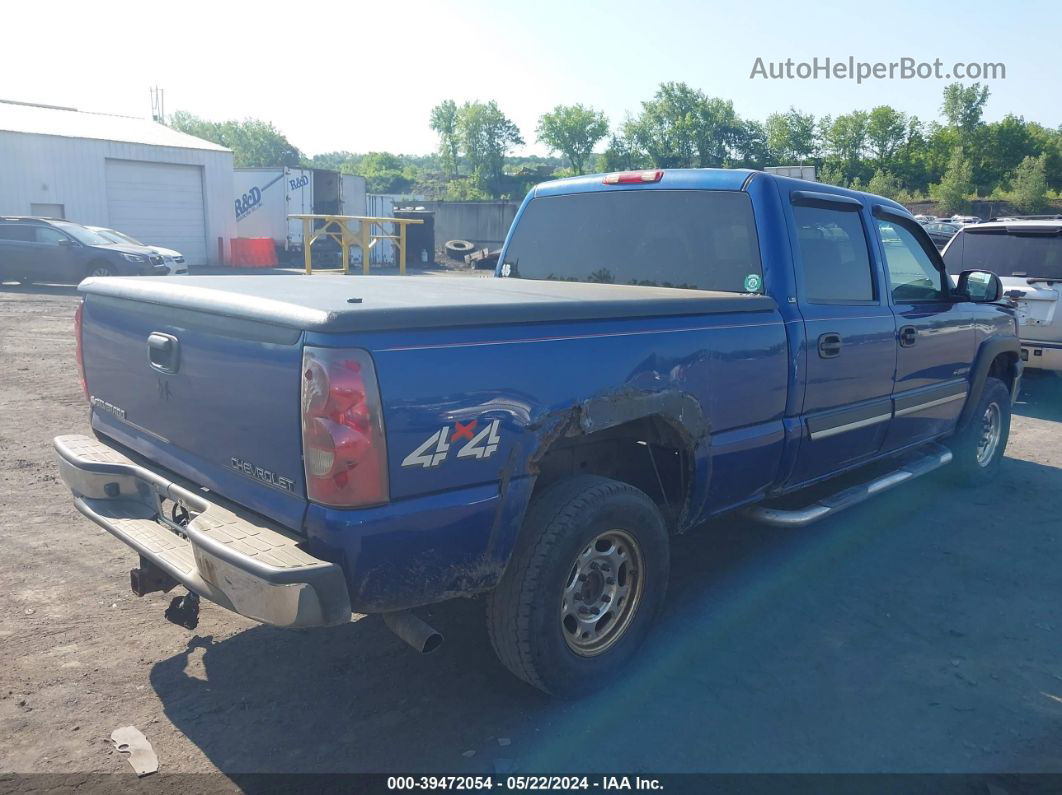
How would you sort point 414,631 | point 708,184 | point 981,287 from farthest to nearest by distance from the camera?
point 981,287 → point 708,184 → point 414,631

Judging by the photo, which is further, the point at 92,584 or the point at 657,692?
the point at 92,584

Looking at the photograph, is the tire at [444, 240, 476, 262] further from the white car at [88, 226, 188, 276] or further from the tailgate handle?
the tailgate handle

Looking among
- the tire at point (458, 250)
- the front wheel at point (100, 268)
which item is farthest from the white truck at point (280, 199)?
the front wheel at point (100, 268)

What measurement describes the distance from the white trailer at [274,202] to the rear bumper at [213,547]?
28.4 m

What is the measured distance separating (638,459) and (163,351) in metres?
2.04

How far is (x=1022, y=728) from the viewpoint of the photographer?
3.23m

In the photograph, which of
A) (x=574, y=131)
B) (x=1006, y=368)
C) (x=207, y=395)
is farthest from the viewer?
(x=574, y=131)

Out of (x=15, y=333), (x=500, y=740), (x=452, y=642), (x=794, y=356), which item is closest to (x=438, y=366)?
(x=500, y=740)

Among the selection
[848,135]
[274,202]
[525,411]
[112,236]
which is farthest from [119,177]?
[848,135]

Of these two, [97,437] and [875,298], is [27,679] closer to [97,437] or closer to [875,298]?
[97,437]

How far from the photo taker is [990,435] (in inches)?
253

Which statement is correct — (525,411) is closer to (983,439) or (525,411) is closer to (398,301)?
(398,301)

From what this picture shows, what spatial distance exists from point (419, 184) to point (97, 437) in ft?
416

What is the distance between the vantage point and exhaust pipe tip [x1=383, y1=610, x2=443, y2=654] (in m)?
2.79
